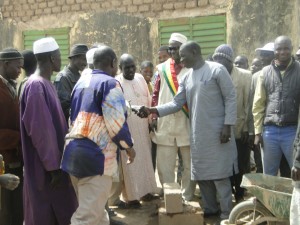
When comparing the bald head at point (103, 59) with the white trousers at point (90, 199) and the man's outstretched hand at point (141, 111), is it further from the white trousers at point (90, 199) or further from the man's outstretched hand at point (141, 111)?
the man's outstretched hand at point (141, 111)

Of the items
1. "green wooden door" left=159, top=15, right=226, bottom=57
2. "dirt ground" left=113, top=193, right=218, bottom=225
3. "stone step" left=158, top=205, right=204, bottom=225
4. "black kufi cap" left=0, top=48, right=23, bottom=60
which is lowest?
"dirt ground" left=113, top=193, right=218, bottom=225

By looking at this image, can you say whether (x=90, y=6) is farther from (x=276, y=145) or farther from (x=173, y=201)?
(x=276, y=145)

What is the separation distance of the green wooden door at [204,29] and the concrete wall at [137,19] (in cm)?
11

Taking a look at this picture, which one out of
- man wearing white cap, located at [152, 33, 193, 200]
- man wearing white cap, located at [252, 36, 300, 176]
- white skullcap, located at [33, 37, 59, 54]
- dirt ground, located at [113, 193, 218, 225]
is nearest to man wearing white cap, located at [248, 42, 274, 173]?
man wearing white cap, located at [252, 36, 300, 176]

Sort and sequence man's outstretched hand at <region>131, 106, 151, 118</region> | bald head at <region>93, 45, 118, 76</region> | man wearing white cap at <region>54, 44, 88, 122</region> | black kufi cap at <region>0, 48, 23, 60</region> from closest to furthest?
bald head at <region>93, 45, 118, 76</region> → black kufi cap at <region>0, 48, 23, 60</region> → man wearing white cap at <region>54, 44, 88, 122</region> → man's outstretched hand at <region>131, 106, 151, 118</region>

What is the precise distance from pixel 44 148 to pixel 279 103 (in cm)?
247

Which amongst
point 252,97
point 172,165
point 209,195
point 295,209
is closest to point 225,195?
point 209,195

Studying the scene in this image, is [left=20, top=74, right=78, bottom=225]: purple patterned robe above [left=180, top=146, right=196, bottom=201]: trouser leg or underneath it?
above

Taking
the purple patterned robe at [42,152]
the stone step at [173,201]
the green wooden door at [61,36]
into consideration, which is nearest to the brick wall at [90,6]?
the green wooden door at [61,36]

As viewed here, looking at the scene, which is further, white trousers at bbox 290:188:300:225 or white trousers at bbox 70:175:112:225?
white trousers at bbox 70:175:112:225

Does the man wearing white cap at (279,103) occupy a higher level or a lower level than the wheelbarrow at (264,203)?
higher

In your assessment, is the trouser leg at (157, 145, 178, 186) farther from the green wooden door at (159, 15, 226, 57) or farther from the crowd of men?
the green wooden door at (159, 15, 226, 57)

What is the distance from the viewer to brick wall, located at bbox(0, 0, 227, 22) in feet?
28.8

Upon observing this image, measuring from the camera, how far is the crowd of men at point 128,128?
12.9ft
